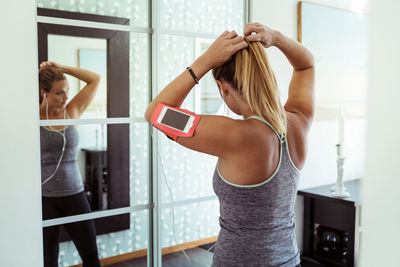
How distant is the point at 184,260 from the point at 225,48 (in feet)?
5.66

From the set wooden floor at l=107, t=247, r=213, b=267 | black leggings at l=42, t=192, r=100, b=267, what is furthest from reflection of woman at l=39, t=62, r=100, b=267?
wooden floor at l=107, t=247, r=213, b=267

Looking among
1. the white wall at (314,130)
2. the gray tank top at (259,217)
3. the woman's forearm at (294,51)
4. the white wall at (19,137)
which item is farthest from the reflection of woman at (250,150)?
the white wall at (314,130)

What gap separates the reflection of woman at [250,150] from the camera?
3.62 ft

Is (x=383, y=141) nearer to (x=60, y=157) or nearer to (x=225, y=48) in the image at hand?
(x=225, y=48)

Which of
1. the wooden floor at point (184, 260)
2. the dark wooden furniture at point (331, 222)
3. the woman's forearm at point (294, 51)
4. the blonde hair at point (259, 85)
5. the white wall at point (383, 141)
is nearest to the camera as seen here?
the white wall at point (383, 141)

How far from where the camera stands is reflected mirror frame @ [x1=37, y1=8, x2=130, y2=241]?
2.16 metres

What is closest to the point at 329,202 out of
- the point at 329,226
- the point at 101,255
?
the point at 329,226

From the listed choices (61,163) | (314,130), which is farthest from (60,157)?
(314,130)

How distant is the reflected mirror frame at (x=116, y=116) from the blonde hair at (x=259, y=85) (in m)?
1.20

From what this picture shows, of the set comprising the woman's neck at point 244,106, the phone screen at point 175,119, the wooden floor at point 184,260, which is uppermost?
the woman's neck at point 244,106

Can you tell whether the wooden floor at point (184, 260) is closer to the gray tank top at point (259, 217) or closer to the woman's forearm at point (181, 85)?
the gray tank top at point (259, 217)

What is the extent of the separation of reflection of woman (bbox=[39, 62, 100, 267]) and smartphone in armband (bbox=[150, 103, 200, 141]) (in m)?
1.00

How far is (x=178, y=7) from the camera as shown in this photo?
7.86 feet

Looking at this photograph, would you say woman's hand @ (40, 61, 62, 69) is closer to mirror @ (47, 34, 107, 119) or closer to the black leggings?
mirror @ (47, 34, 107, 119)
